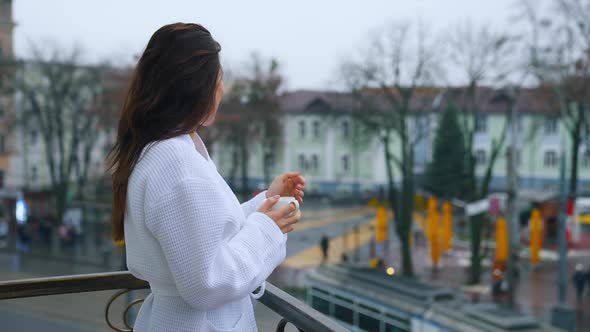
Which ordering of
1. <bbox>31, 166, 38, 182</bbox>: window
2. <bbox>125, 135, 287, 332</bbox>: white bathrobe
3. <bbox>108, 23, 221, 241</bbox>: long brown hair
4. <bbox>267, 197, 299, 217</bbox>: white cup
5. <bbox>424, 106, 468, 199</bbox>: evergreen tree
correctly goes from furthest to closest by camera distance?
<bbox>424, 106, 468, 199</bbox>: evergreen tree
<bbox>31, 166, 38, 182</bbox>: window
<bbox>267, 197, 299, 217</bbox>: white cup
<bbox>108, 23, 221, 241</bbox>: long brown hair
<bbox>125, 135, 287, 332</bbox>: white bathrobe

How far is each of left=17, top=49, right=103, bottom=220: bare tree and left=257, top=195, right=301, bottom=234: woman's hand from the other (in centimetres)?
3557

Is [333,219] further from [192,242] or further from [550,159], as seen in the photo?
[192,242]

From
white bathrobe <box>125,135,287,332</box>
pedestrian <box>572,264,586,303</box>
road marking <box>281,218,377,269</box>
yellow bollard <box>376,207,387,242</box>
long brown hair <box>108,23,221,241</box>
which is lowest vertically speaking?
road marking <box>281,218,377,269</box>

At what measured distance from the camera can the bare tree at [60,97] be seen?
1430 inches

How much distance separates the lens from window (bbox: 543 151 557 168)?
59.8 m

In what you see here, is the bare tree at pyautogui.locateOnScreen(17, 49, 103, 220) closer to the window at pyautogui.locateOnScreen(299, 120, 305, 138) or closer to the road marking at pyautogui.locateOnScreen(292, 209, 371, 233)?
the road marking at pyautogui.locateOnScreen(292, 209, 371, 233)

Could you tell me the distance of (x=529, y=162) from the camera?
60.1m

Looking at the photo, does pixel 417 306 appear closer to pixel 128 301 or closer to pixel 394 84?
pixel 128 301

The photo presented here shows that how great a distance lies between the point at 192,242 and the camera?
172 centimetres

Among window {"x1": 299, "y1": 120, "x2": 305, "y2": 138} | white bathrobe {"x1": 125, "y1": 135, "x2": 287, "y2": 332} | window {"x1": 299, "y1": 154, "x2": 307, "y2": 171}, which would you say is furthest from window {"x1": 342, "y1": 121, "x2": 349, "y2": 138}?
white bathrobe {"x1": 125, "y1": 135, "x2": 287, "y2": 332}

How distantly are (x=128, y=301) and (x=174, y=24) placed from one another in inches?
62.5

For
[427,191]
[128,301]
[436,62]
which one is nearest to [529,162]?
[427,191]

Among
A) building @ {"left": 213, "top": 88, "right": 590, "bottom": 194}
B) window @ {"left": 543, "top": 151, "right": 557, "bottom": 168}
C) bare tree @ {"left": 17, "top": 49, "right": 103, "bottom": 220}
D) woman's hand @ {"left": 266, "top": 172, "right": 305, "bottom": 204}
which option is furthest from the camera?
window @ {"left": 543, "top": 151, "right": 557, "bottom": 168}

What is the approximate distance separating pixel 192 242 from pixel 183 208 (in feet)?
0.25
